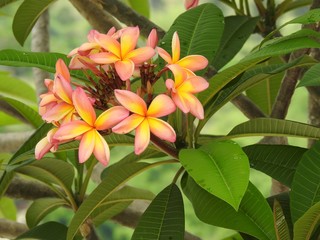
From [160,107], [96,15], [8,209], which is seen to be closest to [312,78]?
[160,107]

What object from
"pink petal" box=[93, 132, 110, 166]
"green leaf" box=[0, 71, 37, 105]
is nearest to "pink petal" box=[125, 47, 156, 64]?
"pink petal" box=[93, 132, 110, 166]

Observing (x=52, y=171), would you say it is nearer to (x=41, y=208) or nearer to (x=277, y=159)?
(x=41, y=208)

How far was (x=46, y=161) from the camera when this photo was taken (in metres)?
1.05

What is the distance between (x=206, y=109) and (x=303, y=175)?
0.16 meters

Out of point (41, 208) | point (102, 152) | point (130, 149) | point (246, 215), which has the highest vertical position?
point (102, 152)

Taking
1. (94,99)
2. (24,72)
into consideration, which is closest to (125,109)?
(94,99)

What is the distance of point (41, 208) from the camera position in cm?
122

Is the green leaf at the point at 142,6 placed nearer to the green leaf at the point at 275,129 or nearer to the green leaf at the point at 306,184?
the green leaf at the point at 275,129

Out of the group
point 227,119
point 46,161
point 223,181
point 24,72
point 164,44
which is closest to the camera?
point 223,181

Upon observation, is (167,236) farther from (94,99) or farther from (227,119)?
(227,119)

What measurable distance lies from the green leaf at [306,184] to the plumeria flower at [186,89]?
16 centimetres

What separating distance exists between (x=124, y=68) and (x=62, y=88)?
7cm

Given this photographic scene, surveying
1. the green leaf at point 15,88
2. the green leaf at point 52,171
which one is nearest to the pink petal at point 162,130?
the green leaf at point 52,171

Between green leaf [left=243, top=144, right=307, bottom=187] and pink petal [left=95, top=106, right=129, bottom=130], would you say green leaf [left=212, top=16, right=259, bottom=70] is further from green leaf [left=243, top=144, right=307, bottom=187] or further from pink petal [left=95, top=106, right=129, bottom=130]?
pink petal [left=95, top=106, right=129, bottom=130]
